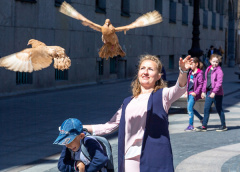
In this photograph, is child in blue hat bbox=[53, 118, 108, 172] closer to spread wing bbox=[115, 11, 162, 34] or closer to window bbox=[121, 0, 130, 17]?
spread wing bbox=[115, 11, 162, 34]

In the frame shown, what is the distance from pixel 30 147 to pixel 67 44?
11.6 metres

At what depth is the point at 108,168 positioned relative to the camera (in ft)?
13.5

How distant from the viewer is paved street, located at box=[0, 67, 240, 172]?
797 cm

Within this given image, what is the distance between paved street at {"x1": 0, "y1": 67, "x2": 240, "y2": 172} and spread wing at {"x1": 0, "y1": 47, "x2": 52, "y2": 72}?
451cm

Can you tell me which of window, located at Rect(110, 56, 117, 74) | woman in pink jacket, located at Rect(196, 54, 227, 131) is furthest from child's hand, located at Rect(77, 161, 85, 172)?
window, located at Rect(110, 56, 117, 74)

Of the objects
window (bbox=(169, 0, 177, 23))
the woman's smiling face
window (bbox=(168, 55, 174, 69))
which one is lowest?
the woman's smiling face

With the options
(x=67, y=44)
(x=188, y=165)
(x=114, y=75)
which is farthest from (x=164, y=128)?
(x=114, y=75)

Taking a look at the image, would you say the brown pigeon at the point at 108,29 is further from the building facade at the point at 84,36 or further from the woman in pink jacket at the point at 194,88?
the woman in pink jacket at the point at 194,88

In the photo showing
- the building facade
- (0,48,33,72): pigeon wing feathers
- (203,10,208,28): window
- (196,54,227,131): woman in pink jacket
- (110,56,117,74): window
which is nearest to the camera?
(0,48,33,72): pigeon wing feathers

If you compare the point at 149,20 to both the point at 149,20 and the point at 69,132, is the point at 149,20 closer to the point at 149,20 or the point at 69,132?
the point at 149,20

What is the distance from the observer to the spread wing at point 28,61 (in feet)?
9.56

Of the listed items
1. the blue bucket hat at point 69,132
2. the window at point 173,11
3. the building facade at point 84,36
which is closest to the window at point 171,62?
the building facade at point 84,36

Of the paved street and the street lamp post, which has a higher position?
the street lamp post

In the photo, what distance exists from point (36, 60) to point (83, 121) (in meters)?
9.13
